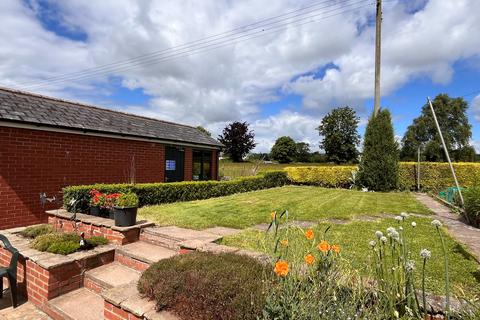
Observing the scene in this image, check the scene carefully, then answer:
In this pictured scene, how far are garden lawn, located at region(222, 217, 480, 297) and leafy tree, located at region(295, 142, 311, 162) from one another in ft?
177

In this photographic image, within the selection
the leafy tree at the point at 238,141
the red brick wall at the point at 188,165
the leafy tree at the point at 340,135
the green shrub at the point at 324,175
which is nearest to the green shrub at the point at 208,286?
the red brick wall at the point at 188,165

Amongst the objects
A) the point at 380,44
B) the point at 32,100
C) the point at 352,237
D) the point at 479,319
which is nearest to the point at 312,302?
the point at 479,319

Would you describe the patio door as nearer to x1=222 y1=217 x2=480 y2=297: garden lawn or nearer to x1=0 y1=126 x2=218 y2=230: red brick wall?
x1=0 y1=126 x2=218 y2=230: red brick wall

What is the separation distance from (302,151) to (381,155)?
5256 centimetres

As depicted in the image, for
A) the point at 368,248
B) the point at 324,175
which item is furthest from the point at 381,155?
the point at 368,248

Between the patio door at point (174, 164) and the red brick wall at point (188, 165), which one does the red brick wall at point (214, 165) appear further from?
the patio door at point (174, 164)

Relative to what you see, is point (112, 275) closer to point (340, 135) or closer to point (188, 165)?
point (188, 165)

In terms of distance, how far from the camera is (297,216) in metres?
6.98

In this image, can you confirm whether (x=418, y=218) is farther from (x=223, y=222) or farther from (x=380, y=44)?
(x=380, y=44)

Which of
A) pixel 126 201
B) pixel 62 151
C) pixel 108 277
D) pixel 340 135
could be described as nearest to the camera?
pixel 108 277

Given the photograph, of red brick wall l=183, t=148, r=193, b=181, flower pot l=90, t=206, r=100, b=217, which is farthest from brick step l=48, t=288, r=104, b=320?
red brick wall l=183, t=148, r=193, b=181

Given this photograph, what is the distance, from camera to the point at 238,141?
106 feet

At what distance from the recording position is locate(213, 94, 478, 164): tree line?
107 ft

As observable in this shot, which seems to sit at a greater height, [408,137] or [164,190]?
[408,137]
